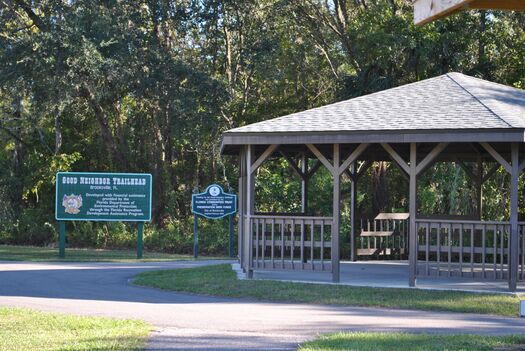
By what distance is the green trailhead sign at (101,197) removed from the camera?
25.2m

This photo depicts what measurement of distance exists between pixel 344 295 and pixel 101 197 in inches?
477

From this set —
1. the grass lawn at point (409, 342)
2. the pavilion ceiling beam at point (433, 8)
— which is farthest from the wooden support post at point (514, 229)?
the pavilion ceiling beam at point (433, 8)

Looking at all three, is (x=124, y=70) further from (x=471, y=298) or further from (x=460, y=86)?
(x=471, y=298)

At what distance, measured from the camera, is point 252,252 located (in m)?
17.4

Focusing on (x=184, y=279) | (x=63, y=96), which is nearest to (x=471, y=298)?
(x=184, y=279)

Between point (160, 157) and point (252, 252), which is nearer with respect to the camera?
point (252, 252)

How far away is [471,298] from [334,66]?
69.3 ft

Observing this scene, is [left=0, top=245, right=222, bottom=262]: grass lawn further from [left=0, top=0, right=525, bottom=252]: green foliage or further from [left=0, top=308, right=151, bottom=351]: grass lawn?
[left=0, top=308, right=151, bottom=351]: grass lawn

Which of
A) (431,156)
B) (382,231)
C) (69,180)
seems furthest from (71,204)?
(431,156)

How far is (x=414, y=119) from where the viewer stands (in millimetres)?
16188

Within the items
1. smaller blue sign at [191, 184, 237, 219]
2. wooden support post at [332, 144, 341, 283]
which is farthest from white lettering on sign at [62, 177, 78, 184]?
wooden support post at [332, 144, 341, 283]

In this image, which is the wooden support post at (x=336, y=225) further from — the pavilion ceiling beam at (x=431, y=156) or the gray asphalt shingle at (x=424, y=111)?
the pavilion ceiling beam at (x=431, y=156)

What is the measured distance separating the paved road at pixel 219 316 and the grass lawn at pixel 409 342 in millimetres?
466

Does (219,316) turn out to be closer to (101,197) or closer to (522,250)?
(522,250)
